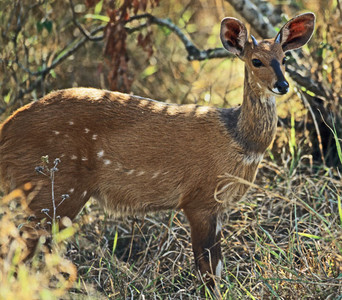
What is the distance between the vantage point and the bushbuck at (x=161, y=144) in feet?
14.2

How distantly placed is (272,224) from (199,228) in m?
0.89

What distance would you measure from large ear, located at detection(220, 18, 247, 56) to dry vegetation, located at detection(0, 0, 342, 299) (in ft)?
3.44

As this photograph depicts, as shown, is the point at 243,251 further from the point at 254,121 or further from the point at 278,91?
the point at 278,91

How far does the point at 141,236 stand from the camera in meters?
5.19

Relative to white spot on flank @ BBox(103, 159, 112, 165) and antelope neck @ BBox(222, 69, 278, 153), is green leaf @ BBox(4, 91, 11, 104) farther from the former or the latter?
antelope neck @ BBox(222, 69, 278, 153)

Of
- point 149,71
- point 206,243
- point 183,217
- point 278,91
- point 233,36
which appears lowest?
point 183,217

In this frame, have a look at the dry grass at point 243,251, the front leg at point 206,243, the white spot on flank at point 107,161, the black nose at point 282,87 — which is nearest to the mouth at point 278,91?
the black nose at point 282,87

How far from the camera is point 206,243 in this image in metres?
4.46

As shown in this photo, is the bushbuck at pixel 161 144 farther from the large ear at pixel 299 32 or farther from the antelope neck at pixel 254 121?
the large ear at pixel 299 32

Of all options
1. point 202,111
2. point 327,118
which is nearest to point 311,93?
point 327,118

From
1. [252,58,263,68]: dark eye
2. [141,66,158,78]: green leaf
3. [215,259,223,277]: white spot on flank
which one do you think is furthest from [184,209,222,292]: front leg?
[141,66,158,78]: green leaf

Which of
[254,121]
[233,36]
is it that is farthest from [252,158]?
[233,36]

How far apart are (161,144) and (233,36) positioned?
927mm

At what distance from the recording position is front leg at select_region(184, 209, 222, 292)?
4457mm
